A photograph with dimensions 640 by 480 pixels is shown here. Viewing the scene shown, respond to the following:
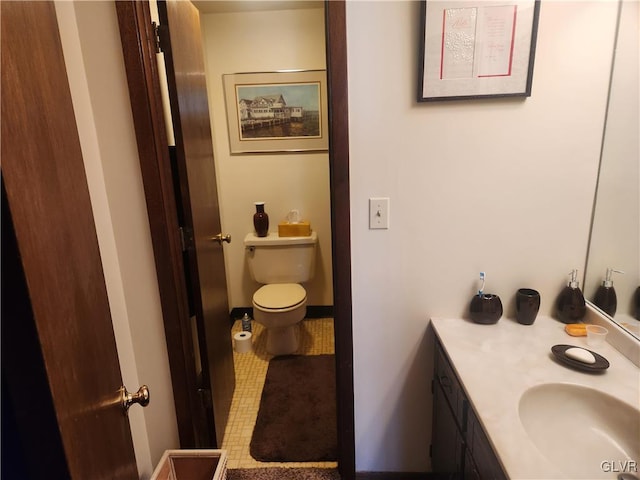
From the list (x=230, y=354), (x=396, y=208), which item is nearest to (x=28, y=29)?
(x=396, y=208)

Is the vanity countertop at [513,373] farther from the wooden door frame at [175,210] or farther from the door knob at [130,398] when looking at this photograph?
the door knob at [130,398]

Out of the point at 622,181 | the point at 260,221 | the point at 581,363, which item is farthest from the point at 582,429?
the point at 260,221

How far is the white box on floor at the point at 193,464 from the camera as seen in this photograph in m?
1.33

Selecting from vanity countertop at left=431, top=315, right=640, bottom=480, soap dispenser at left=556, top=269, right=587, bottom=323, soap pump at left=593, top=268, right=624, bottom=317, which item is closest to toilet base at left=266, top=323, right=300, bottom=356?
vanity countertop at left=431, top=315, right=640, bottom=480

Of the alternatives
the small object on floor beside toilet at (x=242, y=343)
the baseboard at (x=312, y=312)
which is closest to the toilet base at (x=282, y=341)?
the small object on floor beside toilet at (x=242, y=343)

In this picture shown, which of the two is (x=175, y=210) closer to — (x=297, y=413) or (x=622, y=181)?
(x=297, y=413)

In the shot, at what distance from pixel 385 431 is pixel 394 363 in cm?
32

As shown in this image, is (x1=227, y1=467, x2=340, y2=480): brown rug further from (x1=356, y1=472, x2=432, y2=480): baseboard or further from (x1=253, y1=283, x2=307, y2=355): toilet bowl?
(x1=253, y1=283, x2=307, y2=355): toilet bowl

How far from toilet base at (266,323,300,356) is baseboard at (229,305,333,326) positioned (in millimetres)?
545

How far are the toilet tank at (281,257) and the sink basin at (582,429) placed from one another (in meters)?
1.95

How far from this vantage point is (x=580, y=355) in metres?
1.10

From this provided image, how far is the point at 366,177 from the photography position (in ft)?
4.37

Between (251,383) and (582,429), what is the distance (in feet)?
5.95

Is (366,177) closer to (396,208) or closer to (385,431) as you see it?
(396,208)
